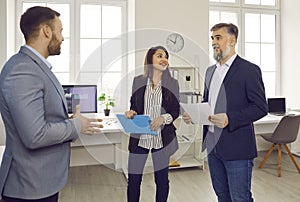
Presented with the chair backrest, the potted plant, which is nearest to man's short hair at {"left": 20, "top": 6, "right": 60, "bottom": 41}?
the potted plant

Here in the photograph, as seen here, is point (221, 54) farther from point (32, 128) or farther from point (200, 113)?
point (32, 128)

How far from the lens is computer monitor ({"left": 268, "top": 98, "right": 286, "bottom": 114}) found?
15.0ft

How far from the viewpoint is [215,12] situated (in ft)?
15.7

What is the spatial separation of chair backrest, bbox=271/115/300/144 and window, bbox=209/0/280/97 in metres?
1.48

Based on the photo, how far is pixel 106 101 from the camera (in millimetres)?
3924

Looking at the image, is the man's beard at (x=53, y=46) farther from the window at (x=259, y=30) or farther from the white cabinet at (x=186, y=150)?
the window at (x=259, y=30)

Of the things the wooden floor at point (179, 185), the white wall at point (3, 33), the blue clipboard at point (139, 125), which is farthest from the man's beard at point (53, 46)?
the white wall at point (3, 33)

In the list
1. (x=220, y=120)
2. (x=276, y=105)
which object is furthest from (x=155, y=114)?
(x=276, y=105)

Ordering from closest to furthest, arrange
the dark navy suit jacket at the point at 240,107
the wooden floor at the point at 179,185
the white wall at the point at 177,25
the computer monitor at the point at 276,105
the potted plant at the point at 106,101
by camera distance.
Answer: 1. the dark navy suit jacket at the point at 240,107
2. the wooden floor at the point at 179,185
3. the potted plant at the point at 106,101
4. the white wall at the point at 177,25
5. the computer monitor at the point at 276,105

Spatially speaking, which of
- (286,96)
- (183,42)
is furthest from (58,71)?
(286,96)

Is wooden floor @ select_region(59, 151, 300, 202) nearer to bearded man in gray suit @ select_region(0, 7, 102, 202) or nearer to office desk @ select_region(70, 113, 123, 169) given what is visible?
office desk @ select_region(70, 113, 123, 169)

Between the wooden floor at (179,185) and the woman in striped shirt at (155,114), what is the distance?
2.93ft

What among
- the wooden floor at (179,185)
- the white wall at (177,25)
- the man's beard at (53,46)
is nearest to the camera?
the man's beard at (53,46)

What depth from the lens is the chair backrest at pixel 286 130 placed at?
3635mm
